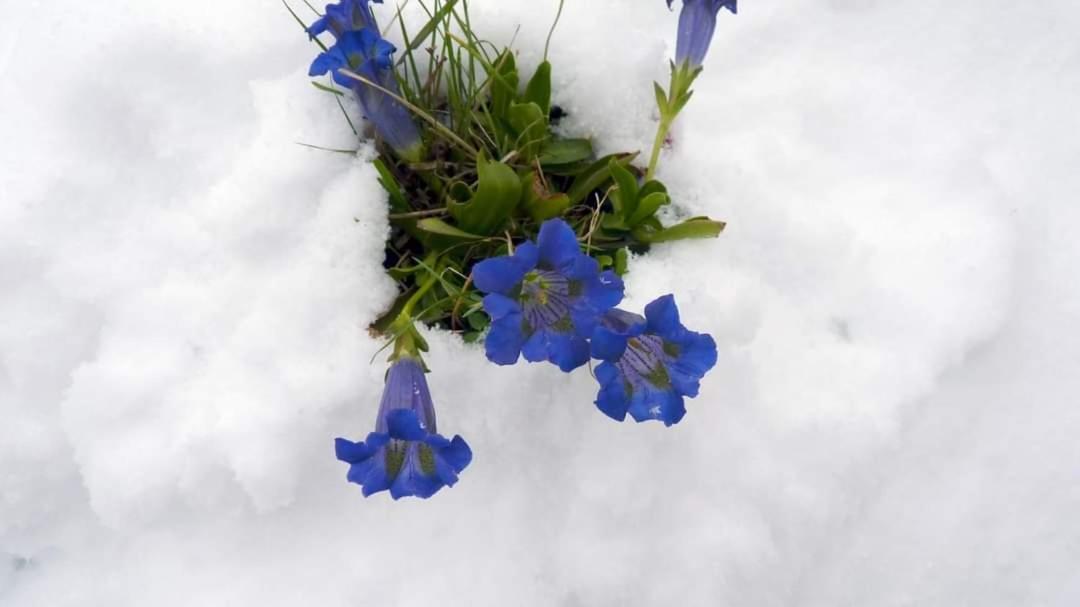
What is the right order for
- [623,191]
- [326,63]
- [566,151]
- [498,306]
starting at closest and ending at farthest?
1. [498,306]
2. [326,63]
3. [623,191]
4. [566,151]

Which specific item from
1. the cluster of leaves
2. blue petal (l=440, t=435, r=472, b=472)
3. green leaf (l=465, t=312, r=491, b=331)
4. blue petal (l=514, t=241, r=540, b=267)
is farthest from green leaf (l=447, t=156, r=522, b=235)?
blue petal (l=440, t=435, r=472, b=472)

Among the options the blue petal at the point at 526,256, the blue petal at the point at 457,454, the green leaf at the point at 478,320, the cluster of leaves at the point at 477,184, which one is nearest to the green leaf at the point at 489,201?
the cluster of leaves at the point at 477,184

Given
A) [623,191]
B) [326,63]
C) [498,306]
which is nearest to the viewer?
[498,306]

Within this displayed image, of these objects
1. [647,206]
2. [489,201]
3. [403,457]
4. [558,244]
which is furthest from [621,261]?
[403,457]

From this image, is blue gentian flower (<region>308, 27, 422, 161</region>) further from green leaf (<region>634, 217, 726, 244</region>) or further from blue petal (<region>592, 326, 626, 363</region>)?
blue petal (<region>592, 326, 626, 363</region>)

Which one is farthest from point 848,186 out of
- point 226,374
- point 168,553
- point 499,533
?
point 168,553

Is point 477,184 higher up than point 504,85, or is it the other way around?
point 504,85

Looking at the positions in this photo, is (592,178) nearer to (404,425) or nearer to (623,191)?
(623,191)
